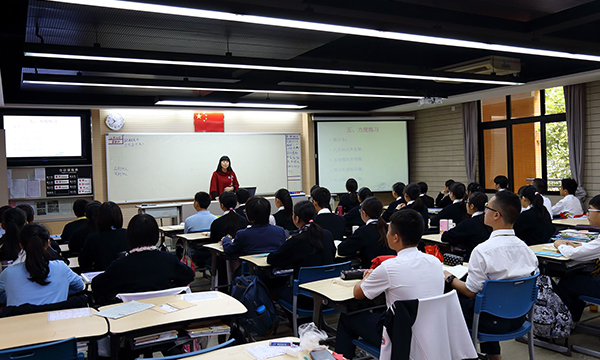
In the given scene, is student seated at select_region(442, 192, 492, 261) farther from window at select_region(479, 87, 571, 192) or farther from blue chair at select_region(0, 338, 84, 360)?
window at select_region(479, 87, 571, 192)

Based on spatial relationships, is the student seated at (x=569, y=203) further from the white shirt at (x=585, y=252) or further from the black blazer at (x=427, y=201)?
the white shirt at (x=585, y=252)

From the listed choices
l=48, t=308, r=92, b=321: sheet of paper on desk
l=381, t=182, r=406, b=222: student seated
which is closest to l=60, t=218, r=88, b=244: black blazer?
l=48, t=308, r=92, b=321: sheet of paper on desk

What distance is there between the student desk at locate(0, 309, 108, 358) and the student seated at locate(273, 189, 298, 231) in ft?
10.2

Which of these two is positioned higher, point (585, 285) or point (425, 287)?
point (425, 287)

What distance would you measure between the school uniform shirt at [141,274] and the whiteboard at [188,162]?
22.2 ft

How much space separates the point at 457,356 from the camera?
7.96 ft

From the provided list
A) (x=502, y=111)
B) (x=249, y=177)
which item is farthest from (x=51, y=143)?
(x=502, y=111)

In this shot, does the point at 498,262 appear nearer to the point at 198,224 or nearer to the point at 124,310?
the point at 124,310

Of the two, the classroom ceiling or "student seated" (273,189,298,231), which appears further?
"student seated" (273,189,298,231)

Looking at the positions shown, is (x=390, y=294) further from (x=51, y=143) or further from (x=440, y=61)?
(x=51, y=143)

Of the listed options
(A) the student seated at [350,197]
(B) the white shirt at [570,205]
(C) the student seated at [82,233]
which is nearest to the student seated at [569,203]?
(B) the white shirt at [570,205]

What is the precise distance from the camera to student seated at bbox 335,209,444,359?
8.36 ft

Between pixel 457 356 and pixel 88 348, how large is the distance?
6.26 ft

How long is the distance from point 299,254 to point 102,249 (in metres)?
1.67
